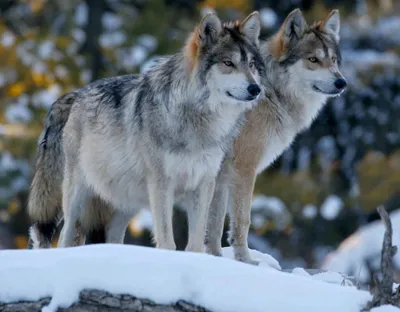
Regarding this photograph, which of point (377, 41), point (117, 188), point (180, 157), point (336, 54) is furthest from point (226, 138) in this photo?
point (377, 41)

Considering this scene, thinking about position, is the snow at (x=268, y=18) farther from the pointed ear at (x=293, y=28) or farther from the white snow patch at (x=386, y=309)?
the white snow patch at (x=386, y=309)

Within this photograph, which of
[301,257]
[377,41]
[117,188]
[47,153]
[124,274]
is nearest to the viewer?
[124,274]

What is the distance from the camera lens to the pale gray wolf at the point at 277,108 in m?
8.93

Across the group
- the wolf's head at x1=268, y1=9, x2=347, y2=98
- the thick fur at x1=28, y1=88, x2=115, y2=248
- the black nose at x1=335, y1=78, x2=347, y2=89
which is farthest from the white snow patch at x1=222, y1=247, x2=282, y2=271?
the black nose at x1=335, y1=78, x2=347, y2=89

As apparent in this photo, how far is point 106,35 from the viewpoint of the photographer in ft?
73.6

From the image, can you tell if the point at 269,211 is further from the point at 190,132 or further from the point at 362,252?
the point at 190,132

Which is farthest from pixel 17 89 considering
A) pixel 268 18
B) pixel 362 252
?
pixel 362 252

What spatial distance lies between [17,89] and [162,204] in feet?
47.0

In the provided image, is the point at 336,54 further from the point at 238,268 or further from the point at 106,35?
the point at 106,35

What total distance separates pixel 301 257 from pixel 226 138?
525 inches

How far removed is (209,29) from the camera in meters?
8.09

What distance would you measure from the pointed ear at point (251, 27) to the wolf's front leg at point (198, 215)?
1.16 m

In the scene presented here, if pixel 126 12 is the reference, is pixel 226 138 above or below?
below

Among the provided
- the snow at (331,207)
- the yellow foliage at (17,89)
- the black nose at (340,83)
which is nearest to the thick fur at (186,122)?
the black nose at (340,83)
